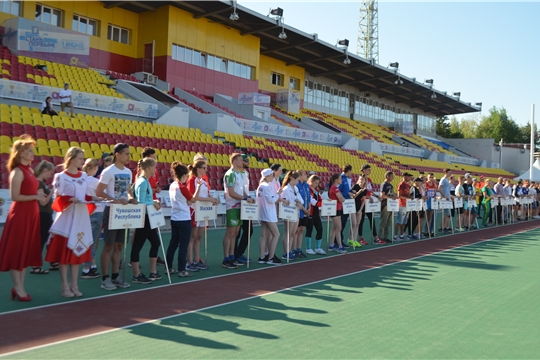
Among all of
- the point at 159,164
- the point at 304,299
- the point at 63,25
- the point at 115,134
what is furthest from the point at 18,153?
the point at 63,25

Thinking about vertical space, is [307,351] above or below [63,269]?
below

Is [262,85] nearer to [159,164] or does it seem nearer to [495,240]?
[159,164]

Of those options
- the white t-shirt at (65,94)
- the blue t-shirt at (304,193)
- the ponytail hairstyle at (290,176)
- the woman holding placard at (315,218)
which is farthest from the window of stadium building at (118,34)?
the ponytail hairstyle at (290,176)

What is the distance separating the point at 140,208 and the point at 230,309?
7.05ft

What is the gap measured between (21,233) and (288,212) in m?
5.43

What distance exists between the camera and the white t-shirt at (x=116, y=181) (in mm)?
7223

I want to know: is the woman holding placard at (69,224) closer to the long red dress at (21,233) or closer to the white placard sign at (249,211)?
the long red dress at (21,233)

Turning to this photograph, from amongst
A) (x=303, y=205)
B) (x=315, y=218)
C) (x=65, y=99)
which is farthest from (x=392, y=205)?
(x=65, y=99)

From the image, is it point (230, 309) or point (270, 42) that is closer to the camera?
point (230, 309)

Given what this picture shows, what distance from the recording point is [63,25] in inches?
1080

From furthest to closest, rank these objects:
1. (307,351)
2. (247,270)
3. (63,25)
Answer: (63,25)
(247,270)
(307,351)

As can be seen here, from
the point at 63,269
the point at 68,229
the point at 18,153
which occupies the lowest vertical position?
the point at 63,269

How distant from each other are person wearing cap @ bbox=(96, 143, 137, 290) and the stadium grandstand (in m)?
6.14

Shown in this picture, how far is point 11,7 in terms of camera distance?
82.7 ft
